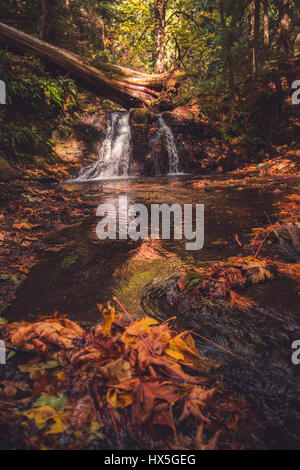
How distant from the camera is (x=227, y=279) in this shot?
5.31 feet

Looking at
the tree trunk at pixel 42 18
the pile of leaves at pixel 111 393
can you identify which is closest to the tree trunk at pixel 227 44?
the tree trunk at pixel 42 18

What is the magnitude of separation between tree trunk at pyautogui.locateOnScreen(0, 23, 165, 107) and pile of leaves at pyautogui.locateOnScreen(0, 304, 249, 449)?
1178 centimetres

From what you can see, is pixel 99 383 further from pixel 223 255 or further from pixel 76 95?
pixel 76 95

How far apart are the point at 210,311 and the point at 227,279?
0.31 metres

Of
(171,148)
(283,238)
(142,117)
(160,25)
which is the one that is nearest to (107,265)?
(283,238)

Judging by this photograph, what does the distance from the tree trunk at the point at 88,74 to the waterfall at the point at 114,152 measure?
5.08ft

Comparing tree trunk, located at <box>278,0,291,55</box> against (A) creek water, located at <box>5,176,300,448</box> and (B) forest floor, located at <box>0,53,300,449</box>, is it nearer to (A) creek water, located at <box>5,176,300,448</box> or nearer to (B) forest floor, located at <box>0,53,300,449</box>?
(A) creek water, located at <box>5,176,300,448</box>

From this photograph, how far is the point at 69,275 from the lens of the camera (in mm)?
1913

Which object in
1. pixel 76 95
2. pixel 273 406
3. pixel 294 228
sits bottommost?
pixel 273 406

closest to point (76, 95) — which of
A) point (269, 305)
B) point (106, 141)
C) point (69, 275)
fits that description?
point (106, 141)

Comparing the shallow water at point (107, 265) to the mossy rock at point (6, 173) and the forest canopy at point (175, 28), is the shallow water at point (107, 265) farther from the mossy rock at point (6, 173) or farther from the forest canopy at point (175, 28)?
the forest canopy at point (175, 28)

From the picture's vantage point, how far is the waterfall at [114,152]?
880 cm

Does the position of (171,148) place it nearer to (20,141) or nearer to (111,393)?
(20,141)

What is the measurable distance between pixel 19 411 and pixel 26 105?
32.3ft
